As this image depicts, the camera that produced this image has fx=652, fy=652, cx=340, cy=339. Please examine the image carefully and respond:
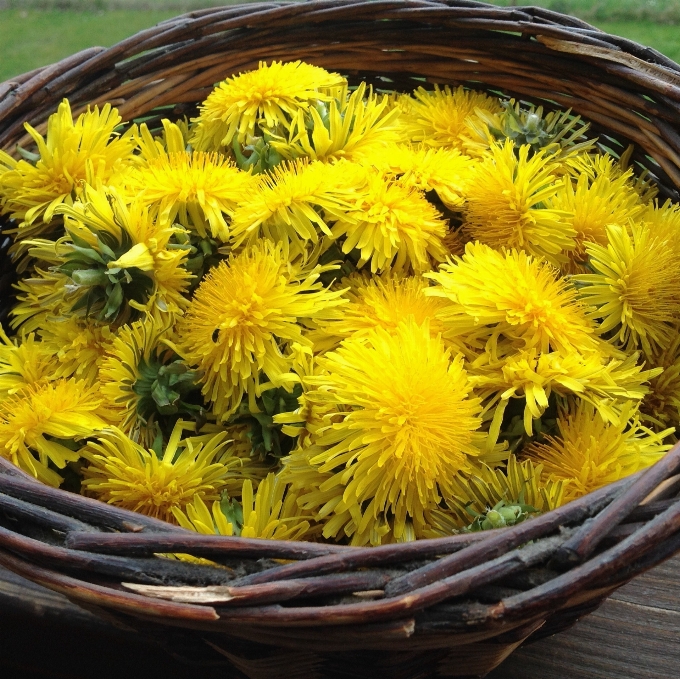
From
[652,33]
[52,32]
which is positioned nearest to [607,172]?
[652,33]

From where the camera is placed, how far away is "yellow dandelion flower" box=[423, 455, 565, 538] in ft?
1.65

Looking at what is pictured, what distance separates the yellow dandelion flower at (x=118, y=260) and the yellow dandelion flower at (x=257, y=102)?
0.17 meters

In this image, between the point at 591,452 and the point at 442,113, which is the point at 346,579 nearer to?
the point at 591,452

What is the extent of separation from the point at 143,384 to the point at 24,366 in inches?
5.7

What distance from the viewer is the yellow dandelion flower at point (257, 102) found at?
27.2 inches

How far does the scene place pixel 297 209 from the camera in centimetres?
58

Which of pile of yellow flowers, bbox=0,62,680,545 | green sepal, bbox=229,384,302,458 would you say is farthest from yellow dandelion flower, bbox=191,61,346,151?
green sepal, bbox=229,384,302,458

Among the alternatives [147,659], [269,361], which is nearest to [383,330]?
[269,361]

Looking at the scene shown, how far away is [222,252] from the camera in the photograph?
2.03ft

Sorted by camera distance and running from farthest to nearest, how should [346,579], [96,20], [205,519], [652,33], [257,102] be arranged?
[96,20], [652,33], [257,102], [205,519], [346,579]

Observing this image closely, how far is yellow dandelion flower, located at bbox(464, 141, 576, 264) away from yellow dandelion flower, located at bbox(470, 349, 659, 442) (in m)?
0.13

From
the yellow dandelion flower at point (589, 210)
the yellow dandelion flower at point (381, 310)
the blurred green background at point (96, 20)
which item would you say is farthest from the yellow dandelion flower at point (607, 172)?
the blurred green background at point (96, 20)

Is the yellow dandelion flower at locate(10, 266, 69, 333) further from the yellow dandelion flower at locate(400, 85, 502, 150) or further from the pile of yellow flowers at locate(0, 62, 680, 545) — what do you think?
the yellow dandelion flower at locate(400, 85, 502, 150)

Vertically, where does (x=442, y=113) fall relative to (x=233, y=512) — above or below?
above
